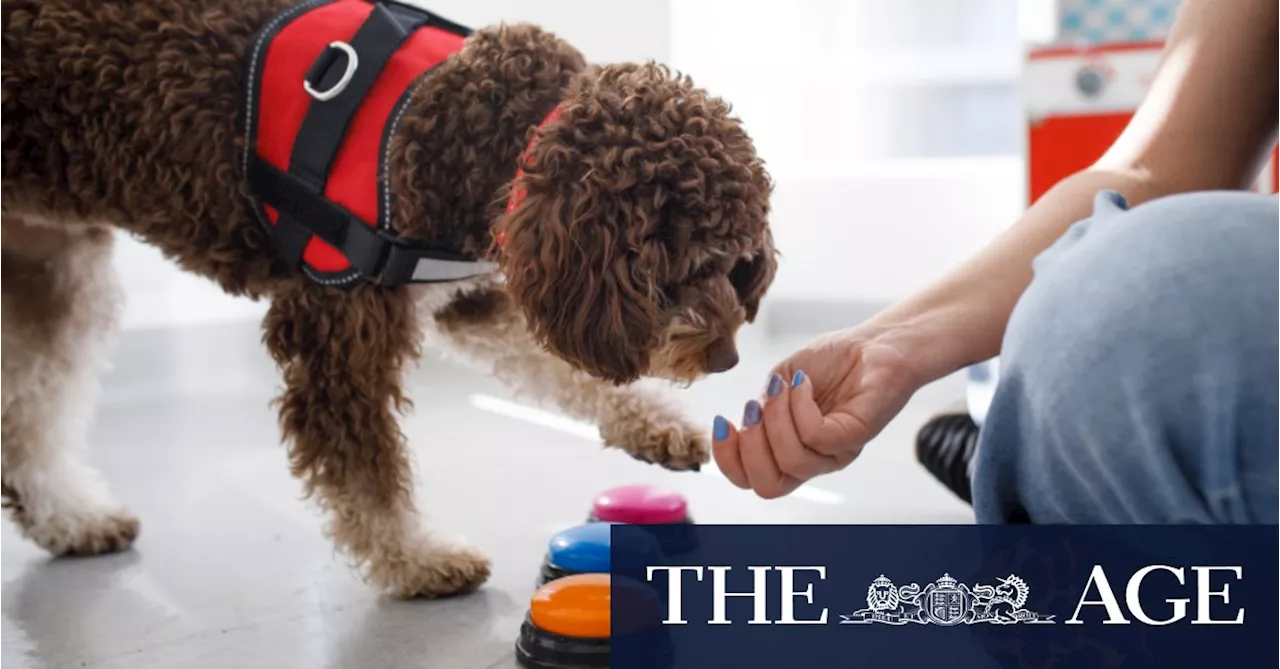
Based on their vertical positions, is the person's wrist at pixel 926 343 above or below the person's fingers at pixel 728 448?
above

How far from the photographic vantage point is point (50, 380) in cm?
175

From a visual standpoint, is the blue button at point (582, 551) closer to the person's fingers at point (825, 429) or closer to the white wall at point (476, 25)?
the person's fingers at point (825, 429)

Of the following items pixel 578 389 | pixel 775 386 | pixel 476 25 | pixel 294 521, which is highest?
pixel 476 25

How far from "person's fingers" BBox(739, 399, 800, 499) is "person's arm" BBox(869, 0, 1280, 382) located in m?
0.12

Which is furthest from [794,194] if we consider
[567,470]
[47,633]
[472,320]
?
[47,633]

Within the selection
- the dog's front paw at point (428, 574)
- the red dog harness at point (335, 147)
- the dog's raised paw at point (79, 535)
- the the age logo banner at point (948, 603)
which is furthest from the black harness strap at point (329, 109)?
the the age logo banner at point (948, 603)

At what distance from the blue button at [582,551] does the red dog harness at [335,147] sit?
334 mm

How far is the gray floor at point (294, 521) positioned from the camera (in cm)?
137

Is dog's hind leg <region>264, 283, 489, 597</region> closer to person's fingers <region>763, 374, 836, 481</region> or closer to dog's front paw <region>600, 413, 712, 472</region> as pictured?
dog's front paw <region>600, 413, 712, 472</region>

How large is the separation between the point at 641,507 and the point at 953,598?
→ 82 cm

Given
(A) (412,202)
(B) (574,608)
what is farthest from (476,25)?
(B) (574,608)

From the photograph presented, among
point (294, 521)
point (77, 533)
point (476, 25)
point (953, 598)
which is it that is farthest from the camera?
point (476, 25)

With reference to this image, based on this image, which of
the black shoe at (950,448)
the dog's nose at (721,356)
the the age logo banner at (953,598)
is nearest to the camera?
the the age logo banner at (953,598)

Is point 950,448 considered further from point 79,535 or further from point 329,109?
point 79,535
